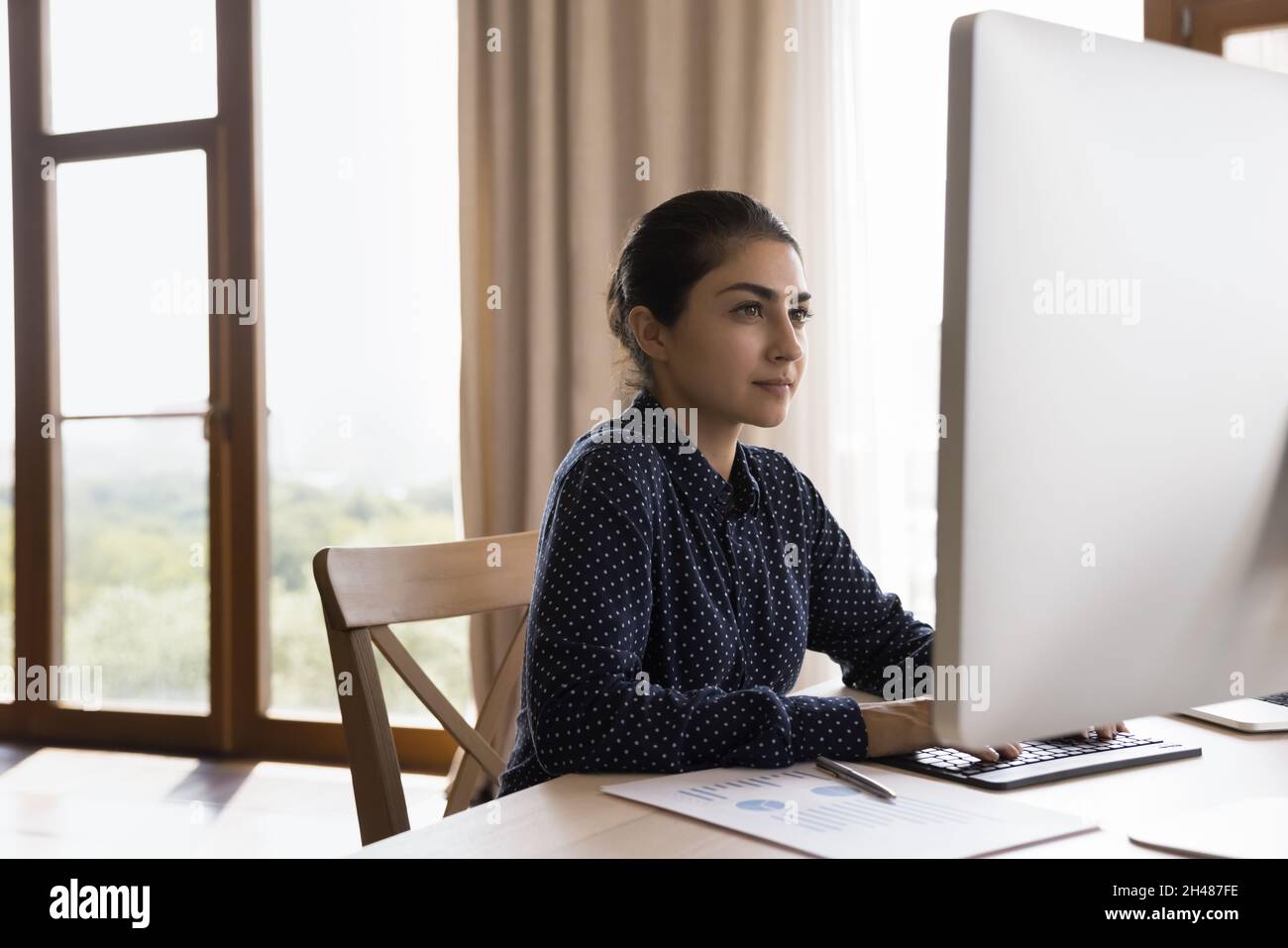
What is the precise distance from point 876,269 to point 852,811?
2.27 m

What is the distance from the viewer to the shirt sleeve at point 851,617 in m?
1.32

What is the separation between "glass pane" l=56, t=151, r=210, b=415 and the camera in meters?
3.64

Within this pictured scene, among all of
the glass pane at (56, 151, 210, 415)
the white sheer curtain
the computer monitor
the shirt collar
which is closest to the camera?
the computer monitor

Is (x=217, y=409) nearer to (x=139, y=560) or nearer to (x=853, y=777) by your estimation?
(x=139, y=560)

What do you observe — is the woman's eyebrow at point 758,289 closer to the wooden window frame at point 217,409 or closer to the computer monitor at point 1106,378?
the computer monitor at point 1106,378

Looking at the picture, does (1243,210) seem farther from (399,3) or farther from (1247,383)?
(399,3)

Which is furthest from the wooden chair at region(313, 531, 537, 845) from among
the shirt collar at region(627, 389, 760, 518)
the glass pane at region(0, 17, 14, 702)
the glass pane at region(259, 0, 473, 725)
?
the glass pane at region(0, 17, 14, 702)

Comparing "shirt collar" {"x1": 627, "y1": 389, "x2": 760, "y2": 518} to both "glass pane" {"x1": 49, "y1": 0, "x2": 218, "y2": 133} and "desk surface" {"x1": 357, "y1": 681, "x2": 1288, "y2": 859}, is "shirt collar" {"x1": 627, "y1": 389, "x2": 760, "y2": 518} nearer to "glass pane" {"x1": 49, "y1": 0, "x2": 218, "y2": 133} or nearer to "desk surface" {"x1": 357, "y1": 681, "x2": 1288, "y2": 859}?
"desk surface" {"x1": 357, "y1": 681, "x2": 1288, "y2": 859}

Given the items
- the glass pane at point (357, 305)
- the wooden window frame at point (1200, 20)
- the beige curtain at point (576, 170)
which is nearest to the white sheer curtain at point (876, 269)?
the beige curtain at point (576, 170)

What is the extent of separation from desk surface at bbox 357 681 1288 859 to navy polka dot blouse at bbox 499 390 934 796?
70 millimetres

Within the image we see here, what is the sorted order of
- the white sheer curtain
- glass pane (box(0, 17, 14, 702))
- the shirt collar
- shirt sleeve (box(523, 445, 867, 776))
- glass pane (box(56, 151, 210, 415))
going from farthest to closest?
glass pane (box(0, 17, 14, 702)) < glass pane (box(56, 151, 210, 415)) < the white sheer curtain < the shirt collar < shirt sleeve (box(523, 445, 867, 776))

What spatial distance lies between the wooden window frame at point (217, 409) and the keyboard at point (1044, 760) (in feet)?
8.41
